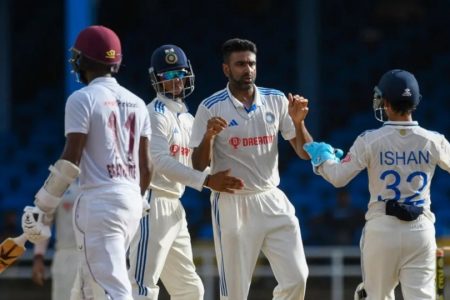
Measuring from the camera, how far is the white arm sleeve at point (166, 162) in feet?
31.1

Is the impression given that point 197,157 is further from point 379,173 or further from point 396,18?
point 396,18

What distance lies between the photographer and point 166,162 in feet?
31.9

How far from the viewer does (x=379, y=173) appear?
8859 millimetres

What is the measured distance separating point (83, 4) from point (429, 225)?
871cm

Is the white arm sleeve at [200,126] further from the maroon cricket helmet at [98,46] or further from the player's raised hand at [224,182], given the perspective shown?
the maroon cricket helmet at [98,46]

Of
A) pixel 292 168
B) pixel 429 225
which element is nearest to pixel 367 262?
pixel 429 225

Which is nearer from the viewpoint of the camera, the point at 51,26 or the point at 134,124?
the point at 134,124

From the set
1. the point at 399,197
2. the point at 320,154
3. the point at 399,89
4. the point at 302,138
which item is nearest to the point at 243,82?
the point at 302,138

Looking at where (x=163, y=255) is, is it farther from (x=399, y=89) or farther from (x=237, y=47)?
(x=399, y=89)

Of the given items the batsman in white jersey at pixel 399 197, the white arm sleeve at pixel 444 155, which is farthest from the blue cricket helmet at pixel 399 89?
the white arm sleeve at pixel 444 155

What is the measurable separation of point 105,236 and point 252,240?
1.75 metres

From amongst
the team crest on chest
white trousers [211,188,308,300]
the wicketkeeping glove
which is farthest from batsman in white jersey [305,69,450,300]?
the team crest on chest

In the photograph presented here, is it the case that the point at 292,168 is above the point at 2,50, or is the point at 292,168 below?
below

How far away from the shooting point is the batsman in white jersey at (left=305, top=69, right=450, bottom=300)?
8797mm
